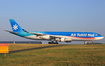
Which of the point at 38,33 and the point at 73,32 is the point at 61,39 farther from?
the point at 38,33

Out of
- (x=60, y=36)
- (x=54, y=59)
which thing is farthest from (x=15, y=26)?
(x=54, y=59)

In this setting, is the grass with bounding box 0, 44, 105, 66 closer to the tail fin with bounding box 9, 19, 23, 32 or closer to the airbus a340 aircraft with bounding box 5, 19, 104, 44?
the airbus a340 aircraft with bounding box 5, 19, 104, 44

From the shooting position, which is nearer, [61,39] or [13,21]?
[61,39]

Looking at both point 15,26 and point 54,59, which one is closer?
point 54,59

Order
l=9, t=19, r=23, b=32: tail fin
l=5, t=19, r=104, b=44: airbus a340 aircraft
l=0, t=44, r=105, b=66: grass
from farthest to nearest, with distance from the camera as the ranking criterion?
l=9, t=19, r=23, b=32: tail fin, l=5, t=19, r=104, b=44: airbus a340 aircraft, l=0, t=44, r=105, b=66: grass

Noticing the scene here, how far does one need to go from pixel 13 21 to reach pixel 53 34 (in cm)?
1652

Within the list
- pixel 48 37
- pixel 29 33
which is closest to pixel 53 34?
pixel 48 37

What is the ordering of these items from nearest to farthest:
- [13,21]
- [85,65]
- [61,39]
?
[85,65], [61,39], [13,21]

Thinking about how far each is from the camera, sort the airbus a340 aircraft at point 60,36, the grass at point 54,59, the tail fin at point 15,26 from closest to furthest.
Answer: the grass at point 54,59 < the airbus a340 aircraft at point 60,36 < the tail fin at point 15,26

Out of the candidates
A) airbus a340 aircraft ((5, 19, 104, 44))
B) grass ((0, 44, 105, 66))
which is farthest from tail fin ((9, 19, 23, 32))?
grass ((0, 44, 105, 66))

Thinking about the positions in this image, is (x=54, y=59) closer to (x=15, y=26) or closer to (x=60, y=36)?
(x=60, y=36)

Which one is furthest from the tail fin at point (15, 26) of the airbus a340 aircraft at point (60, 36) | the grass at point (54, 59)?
the grass at point (54, 59)

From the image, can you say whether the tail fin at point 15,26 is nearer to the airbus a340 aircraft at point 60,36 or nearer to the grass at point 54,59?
the airbus a340 aircraft at point 60,36

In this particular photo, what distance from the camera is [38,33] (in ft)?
174
